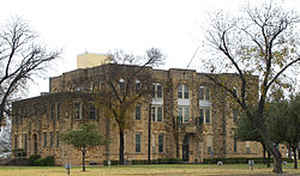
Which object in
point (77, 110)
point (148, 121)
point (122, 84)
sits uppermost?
point (122, 84)

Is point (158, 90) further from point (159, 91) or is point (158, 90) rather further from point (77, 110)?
point (77, 110)

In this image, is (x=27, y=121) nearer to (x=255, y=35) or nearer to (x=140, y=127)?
(x=140, y=127)

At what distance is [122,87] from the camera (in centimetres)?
6000

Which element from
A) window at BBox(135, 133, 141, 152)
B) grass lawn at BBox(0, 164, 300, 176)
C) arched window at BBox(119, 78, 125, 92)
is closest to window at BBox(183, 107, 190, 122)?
window at BBox(135, 133, 141, 152)

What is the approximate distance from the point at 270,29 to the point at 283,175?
30.6 ft

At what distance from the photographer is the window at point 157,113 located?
214 ft

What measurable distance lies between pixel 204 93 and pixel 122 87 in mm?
13351

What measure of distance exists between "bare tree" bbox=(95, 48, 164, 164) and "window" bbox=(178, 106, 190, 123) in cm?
840

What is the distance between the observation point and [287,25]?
37938mm

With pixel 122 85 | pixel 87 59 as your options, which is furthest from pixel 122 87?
pixel 87 59

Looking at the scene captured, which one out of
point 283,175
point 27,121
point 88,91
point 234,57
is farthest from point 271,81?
point 27,121

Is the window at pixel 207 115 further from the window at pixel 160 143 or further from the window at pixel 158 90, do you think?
the window at pixel 158 90

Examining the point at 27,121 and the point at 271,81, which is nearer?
the point at 271,81

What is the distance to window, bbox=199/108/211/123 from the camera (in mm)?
69125
